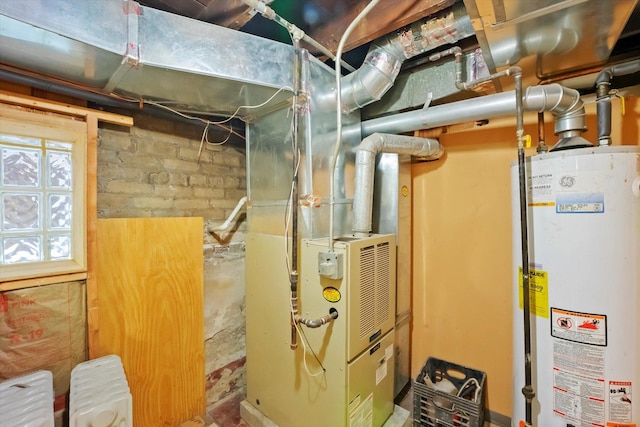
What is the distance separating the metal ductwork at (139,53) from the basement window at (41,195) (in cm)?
25

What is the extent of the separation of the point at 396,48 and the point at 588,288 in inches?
60.2

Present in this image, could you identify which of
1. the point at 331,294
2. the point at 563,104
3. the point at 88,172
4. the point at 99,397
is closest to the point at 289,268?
the point at 331,294

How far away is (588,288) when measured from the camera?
1157 millimetres

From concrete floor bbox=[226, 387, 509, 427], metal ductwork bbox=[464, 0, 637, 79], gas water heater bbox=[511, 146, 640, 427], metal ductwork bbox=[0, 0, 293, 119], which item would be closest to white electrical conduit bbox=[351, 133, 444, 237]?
metal ductwork bbox=[0, 0, 293, 119]

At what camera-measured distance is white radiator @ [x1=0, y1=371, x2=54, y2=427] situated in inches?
40.4

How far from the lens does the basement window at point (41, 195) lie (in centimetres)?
124

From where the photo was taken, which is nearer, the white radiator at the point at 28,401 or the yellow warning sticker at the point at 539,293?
the white radiator at the point at 28,401

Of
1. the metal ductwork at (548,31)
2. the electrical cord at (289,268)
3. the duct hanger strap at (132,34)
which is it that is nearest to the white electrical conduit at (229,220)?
the electrical cord at (289,268)

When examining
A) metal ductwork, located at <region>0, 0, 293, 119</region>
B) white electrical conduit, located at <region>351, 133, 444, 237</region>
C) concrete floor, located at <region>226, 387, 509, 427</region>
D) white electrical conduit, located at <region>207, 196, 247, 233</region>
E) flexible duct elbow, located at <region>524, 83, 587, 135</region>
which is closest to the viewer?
metal ductwork, located at <region>0, 0, 293, 119</region>

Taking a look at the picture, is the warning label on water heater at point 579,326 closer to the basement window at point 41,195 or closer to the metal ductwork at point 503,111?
the metal ductwork at point 503,111

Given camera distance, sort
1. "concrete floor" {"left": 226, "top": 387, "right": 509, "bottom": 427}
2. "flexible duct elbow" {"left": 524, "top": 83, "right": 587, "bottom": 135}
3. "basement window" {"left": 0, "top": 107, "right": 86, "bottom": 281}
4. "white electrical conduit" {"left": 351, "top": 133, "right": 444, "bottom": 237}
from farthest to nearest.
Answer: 1. "concrete floor" {"left": 226, "top": 387, "right": 509, "bottom": 427}
2. "white electrical conduit" {"left": 351, "top": 133, "right": 444, "bottom": 237}
3. "flexible duct elbow" {"left": 524, "top": 83, "right": 587, "bottom": 135}
4. "basement window" {"left": 0, "top": 107, "right": 86, "bottom": 281}

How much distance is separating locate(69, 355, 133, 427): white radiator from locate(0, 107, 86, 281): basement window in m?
0.53

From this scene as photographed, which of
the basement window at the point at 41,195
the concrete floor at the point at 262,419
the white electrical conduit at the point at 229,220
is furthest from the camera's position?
the white electrical conduit at the point at 229,220

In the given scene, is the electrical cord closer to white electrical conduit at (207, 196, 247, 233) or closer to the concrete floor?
white electrical conduit at (207, 196, 247, 233)
